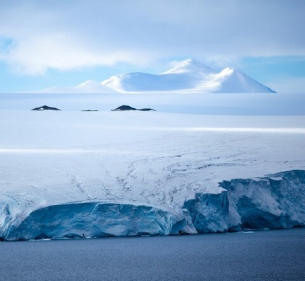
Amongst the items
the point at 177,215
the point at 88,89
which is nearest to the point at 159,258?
the point at 177,215

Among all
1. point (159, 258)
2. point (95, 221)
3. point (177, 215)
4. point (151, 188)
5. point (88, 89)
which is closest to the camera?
point (159, 258)

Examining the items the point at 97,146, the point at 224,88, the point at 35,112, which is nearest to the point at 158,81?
the point at 224,88

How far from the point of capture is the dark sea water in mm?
5488

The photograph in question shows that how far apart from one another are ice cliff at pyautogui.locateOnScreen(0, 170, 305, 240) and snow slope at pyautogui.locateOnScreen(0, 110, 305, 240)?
0.01 m

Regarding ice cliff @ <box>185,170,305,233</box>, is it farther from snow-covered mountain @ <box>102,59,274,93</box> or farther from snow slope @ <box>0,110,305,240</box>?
snow-covered mountain @ <box>102,59,274,93</box>

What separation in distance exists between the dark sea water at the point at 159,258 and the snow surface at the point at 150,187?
0.96ft

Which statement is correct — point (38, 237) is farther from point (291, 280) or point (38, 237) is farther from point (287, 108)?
point (287, 108)

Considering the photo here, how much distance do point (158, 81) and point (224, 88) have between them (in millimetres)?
11671

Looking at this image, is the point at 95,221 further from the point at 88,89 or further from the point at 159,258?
the point at 88,89

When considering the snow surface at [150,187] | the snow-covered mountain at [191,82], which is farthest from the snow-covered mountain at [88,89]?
the snow surface at [150,187]

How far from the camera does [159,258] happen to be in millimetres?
6258

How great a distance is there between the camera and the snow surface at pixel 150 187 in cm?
754

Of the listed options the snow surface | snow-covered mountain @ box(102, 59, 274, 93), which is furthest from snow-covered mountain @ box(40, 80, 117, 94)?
the snow surface

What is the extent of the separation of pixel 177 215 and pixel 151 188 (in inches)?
33.8
